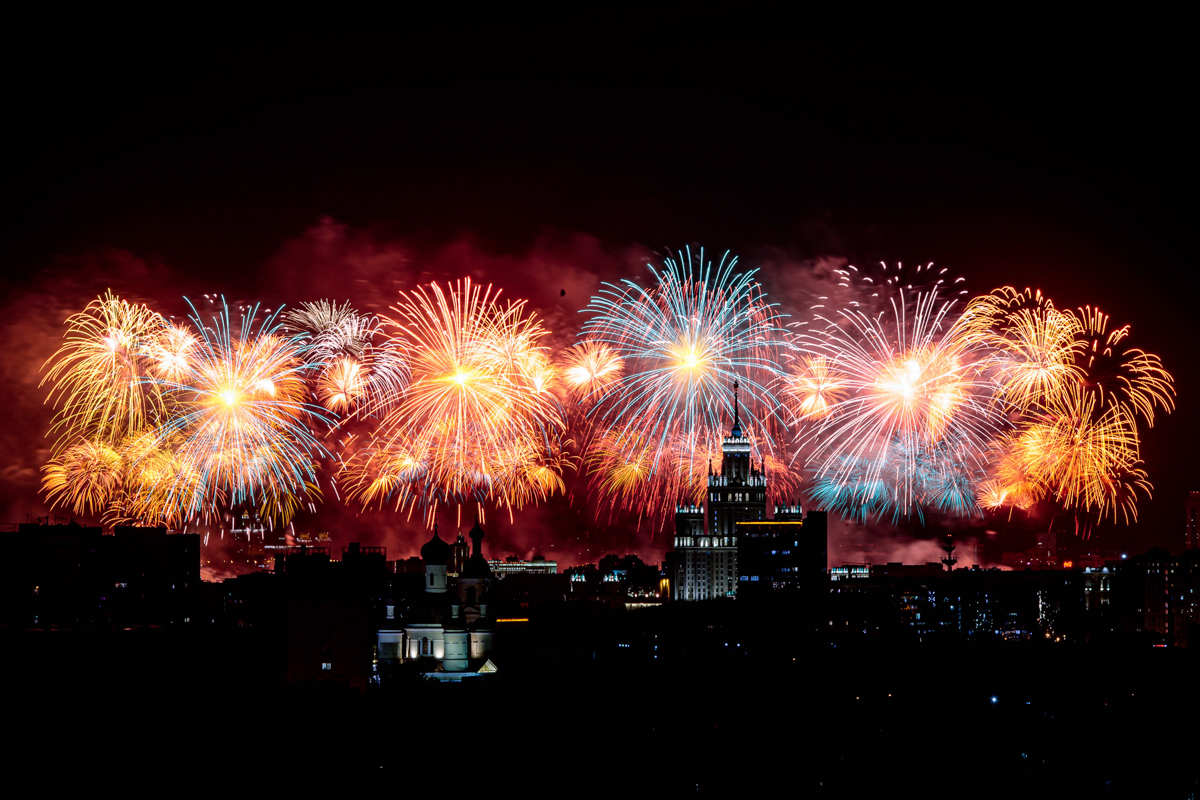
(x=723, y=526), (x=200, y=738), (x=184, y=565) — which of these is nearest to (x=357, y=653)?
(x=200, y=738)

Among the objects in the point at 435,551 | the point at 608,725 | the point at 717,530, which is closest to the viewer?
the point at 608,725

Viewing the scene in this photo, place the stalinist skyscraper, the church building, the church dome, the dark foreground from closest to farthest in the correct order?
the dark foreground < the church building < the church dome < the stalinist skyscraper

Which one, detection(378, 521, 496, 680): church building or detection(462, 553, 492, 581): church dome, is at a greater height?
detection(462, 553, 492, 581): church dome

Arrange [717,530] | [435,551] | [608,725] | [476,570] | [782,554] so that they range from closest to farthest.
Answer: [608,725] < [435,551] < [476,570] < [782,554] < [717,530]

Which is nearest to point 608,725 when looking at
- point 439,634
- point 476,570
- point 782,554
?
point 439,634

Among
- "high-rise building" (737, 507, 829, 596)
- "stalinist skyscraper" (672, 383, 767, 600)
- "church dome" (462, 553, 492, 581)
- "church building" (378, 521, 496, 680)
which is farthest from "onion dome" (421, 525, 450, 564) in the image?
"stalinist skyscraper" (672, 383, 767, 600)

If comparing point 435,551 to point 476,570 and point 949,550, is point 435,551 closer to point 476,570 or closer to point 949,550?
point 476,570

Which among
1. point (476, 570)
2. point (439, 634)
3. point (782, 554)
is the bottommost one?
point (439, 634)

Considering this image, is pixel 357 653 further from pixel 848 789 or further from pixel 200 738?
pixel 848 789

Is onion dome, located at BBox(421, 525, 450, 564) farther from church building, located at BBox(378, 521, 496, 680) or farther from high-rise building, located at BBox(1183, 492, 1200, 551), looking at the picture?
high-rise building, located at BBox(1183, 492, 1200, 551)
